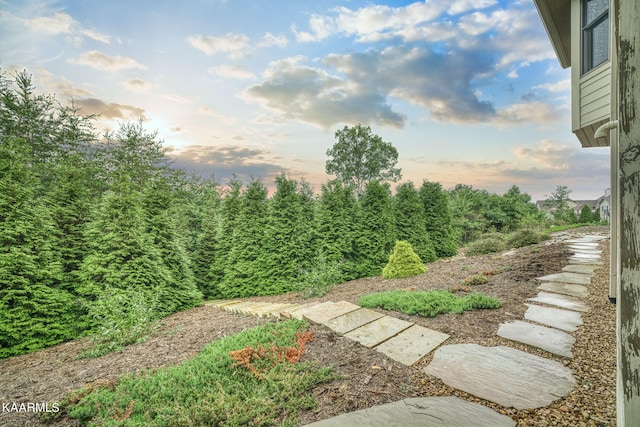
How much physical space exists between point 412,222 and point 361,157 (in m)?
12.8

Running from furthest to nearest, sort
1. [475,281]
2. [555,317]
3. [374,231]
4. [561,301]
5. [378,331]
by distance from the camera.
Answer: [374,231] < [475,281] < [561,301] < [555,317] < [378,331]

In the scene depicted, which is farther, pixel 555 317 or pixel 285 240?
pixel 285 240

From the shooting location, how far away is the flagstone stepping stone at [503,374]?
1.79m

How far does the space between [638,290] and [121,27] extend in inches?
284

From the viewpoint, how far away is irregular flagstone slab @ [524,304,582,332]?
294 centimetres

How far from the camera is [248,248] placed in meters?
7.09

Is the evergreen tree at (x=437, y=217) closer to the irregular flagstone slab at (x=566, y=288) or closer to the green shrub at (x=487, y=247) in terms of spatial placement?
the green shrub at (x=487, y=247)

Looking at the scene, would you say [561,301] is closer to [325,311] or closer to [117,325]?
[325,311]

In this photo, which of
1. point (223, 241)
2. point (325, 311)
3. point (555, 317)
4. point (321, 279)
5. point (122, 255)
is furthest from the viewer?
point (223, 241)

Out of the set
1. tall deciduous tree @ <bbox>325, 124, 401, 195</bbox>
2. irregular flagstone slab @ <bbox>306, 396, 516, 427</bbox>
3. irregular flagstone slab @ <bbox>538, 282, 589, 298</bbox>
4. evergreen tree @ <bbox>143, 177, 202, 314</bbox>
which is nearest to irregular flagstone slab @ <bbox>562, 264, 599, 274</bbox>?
irregular flagstone slab @ <bbox>538, 282, 589, 298</bbox>

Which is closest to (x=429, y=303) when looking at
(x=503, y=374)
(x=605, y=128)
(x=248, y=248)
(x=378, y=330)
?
(x=378, y=330)

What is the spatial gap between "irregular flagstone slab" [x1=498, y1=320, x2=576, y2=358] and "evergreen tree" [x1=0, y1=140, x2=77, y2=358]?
6.76 m

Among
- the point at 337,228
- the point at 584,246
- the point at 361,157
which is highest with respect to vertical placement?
Answer: the point at 361,157

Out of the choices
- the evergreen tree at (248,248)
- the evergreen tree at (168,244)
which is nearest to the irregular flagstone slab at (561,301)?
the evergreen tree at (248,248)
